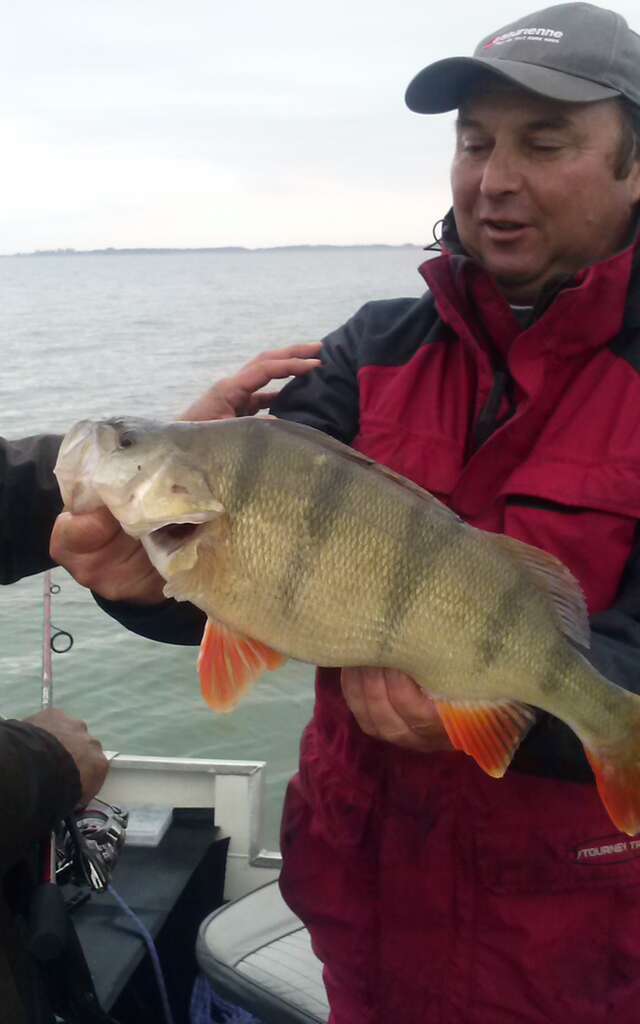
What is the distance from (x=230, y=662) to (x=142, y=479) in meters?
0.42

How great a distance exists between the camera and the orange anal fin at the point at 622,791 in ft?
5.91

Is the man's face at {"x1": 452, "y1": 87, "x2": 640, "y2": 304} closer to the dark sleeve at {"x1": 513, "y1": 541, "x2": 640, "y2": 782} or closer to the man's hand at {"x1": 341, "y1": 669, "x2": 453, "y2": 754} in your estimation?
the dark sleeve at {"x1": 513, "y1": 541, "x2": 640, "y2": 782}

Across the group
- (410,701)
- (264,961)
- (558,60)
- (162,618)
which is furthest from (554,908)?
(558,60)

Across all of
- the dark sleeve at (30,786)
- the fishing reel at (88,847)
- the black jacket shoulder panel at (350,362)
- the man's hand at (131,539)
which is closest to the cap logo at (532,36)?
the black jacket shoulder panel at (350,362)

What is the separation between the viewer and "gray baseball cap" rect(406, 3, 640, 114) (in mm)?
2002

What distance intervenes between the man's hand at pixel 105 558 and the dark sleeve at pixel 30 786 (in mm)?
635

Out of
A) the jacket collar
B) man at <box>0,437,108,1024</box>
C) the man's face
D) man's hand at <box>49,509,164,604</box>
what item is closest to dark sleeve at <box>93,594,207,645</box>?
man's hand at <box>49,509,164,604</box>

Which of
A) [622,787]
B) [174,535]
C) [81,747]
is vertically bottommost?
[81,747]

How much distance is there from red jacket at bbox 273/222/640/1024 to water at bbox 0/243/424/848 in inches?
152

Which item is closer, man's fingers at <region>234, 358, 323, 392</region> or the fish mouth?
the fish mouth

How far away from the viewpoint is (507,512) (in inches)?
79.6

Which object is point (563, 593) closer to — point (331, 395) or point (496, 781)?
point (496, 781)

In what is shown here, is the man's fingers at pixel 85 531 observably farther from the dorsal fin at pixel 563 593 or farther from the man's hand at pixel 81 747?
the man's hand at pixel 81 747

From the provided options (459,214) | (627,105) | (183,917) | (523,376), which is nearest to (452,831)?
(523,376)
